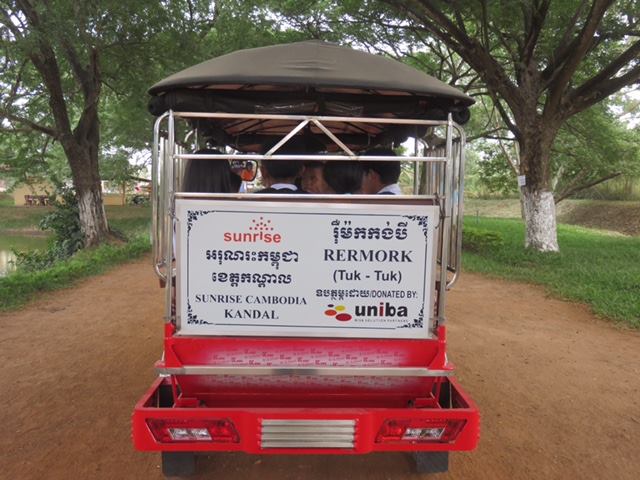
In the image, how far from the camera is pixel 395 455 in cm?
313

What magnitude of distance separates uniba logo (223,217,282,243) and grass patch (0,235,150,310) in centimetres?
579

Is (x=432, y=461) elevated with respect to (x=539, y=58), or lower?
lower

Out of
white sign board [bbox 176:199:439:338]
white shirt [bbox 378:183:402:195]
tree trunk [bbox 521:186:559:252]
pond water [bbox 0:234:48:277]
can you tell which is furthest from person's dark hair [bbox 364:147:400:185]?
pond water [bbox 0:234:48:277]

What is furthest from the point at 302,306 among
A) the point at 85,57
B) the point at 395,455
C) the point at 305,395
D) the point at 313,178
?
the point at 85,57

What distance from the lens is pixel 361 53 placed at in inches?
121

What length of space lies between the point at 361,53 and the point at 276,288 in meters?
1.54

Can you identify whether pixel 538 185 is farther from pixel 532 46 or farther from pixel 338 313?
pixel 338 313

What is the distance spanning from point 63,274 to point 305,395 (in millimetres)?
7648

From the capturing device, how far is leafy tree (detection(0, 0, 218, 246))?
8.37m

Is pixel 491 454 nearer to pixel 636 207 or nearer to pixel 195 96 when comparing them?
pixel 195 96

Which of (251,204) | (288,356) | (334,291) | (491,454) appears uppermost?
(251,204)

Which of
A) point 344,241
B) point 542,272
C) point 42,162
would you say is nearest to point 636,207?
point 542,272

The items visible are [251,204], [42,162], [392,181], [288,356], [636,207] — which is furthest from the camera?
[636,207]

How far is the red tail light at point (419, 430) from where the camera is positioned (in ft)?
8.11
